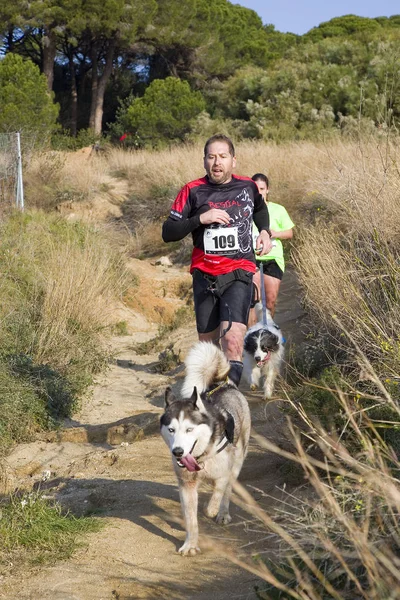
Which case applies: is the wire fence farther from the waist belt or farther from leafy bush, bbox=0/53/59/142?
leafy bush, bbox=0/53/59/142

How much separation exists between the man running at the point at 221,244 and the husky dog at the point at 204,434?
532mm

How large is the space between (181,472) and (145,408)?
13.1 ft

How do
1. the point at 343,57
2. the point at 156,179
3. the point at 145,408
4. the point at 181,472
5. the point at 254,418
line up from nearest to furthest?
the point at 181,472 → the point at 254,418 → the point at 145,408 → the point at 156,179 → the point at 343,57

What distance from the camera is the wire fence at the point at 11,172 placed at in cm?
1486

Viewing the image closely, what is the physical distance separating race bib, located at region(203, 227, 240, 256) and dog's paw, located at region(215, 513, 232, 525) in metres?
1.86

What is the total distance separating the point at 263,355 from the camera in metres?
7.88

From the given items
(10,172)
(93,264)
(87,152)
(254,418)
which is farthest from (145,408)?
(87,152)

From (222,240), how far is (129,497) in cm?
193

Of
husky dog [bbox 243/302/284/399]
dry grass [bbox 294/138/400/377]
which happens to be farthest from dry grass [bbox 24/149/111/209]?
dry grass [bbox 294/138/400/377]

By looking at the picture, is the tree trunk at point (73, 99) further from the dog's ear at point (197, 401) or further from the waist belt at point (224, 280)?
the dog's ear at point (197, 401)

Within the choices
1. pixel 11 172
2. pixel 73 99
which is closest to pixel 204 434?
pixel 11 172

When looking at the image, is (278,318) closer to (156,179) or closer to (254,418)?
(254,418)

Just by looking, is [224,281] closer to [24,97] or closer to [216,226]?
[216,226]

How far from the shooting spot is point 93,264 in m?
10.5
